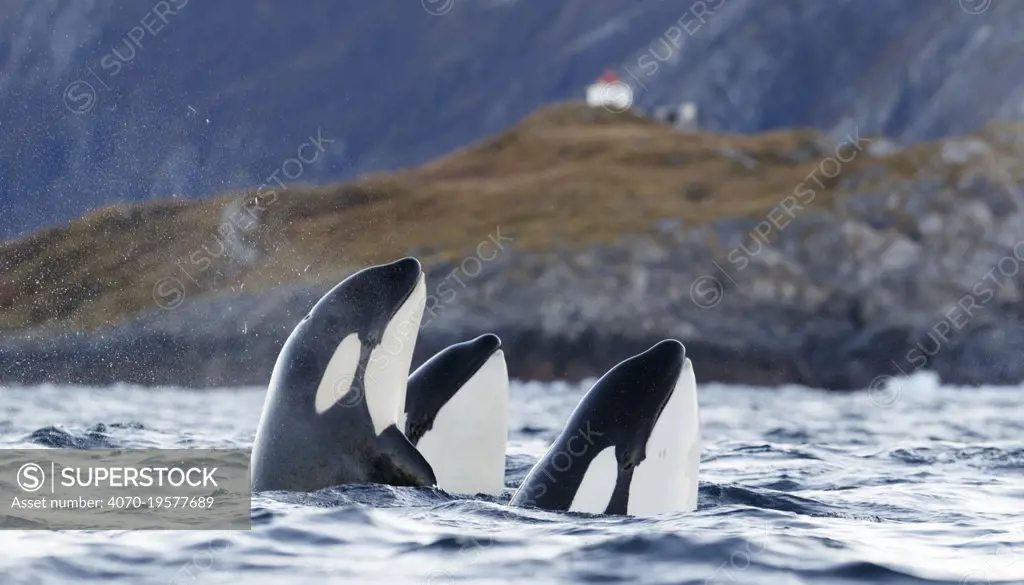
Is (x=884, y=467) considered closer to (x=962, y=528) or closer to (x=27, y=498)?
(x=962, y=528)

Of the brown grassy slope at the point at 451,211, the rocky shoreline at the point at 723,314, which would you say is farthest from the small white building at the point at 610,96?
the rocky shoreline at the point at 723,314

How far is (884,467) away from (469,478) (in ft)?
18.0

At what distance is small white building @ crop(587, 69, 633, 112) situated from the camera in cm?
6856

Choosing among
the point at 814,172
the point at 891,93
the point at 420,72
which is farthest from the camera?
the point at 420,72

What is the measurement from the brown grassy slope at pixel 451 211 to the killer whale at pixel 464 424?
105 ft

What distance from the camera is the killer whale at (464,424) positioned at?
872cm

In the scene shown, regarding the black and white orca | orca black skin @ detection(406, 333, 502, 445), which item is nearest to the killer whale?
orca black skin @ detection(406, 333, 502, 445)

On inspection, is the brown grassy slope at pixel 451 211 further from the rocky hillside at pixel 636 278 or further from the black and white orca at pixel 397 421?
the black and white orca at pixel 397 421

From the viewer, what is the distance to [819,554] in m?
6.96

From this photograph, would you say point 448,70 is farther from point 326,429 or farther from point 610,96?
point 326,429

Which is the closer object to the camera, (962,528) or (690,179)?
(962,528)

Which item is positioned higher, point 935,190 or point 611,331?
point 935,190

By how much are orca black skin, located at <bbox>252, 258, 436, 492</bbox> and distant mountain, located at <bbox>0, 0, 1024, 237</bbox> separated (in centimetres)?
5011

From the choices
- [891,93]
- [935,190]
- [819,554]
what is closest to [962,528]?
[819,554]
